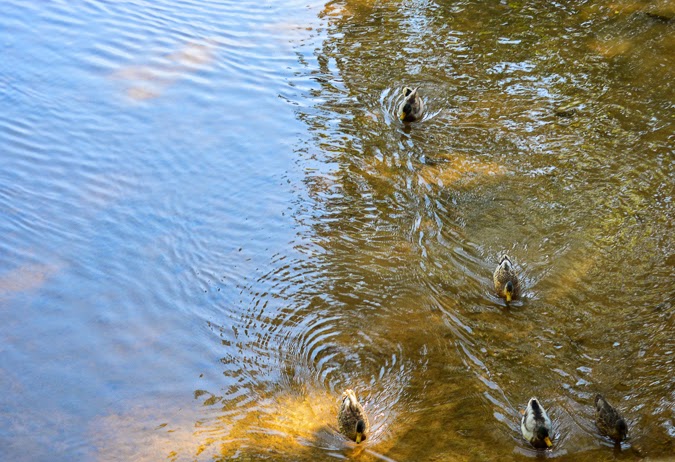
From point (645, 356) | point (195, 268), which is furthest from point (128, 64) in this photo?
point (645, 356)

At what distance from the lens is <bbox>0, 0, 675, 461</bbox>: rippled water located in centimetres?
667

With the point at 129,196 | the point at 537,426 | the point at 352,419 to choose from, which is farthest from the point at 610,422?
the point at 129,196

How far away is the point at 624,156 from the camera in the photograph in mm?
9461

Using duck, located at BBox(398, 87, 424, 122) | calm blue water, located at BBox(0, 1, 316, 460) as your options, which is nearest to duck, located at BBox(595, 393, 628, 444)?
calm blue water, located at BBox(0, 1, 316, 460)

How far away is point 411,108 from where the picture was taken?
1036 centimetres

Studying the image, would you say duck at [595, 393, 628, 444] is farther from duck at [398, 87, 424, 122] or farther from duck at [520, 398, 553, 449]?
duck at [398, 87, 424, 122]

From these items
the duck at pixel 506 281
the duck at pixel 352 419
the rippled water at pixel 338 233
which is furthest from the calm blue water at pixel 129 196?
the duck at pixel 506 281

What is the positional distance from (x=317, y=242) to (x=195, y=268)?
153 cm

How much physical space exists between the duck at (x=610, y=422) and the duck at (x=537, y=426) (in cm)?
48

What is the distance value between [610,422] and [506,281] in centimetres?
192

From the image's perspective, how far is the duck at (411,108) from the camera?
1036 cm

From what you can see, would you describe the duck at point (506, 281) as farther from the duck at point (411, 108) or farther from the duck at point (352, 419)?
the duck at point (411, 108)

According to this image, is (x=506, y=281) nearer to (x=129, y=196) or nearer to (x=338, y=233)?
(x=338, y=233)

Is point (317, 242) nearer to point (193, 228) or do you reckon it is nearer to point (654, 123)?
point (193, 228)
